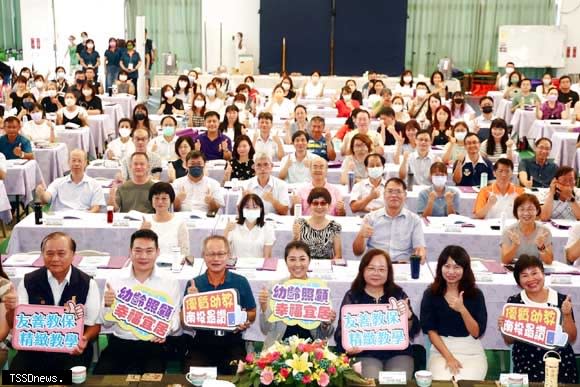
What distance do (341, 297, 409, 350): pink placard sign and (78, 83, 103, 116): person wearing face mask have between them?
9412 mm

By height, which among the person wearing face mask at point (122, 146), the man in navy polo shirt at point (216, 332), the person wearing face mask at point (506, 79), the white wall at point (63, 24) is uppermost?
the white wall at point (63, 24)

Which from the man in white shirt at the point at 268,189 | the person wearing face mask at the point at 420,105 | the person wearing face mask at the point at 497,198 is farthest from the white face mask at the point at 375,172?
the person wearing face mask at the point at 420,105

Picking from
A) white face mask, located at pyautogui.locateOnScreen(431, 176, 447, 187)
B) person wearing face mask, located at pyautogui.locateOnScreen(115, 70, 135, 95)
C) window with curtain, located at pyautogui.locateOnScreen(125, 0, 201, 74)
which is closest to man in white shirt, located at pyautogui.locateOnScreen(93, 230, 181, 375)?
white face mask, located at pyautogui.locateOnScreen(431, 176, 447, 187)

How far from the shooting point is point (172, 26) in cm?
2200

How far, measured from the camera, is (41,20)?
68.4ft

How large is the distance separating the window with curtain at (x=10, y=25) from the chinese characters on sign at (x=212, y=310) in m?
19.1

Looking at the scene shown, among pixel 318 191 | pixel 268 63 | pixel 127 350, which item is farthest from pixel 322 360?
pixel 268 63

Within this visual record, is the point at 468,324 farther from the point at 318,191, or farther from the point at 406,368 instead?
the point at 318,191

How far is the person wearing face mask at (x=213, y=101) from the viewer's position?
1355 centimetres

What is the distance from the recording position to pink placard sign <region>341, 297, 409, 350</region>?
4844mm

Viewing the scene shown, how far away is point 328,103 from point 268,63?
5.74m

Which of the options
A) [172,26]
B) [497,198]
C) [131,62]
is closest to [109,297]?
[497,198]

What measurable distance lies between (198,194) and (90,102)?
6.39 meters

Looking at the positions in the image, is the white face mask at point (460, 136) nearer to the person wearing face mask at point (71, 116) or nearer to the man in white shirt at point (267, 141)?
the man in white shirt at point (267, 141)
